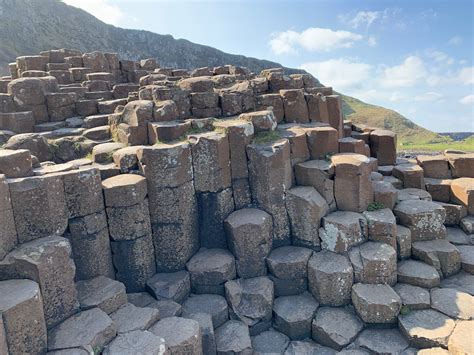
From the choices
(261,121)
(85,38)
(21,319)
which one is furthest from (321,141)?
(85,38)

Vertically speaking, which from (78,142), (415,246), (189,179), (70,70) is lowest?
(415,246)

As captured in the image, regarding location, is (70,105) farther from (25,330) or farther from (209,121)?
(25,330)

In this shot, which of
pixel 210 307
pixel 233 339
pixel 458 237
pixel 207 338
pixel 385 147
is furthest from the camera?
pixel 385 147

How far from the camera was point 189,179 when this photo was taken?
814 centimetres

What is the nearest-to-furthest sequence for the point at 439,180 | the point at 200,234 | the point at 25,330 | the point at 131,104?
the point at 25,330 < the point at 200,234 < the point at 131,104 < the point at 439,180

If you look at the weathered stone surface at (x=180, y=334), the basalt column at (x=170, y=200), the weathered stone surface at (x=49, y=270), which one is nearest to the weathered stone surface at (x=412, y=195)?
the basalt column at (x=170, y=200)

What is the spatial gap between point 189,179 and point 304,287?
11.0ft

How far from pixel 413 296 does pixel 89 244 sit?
20.5 ft

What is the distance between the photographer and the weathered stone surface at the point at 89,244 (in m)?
6.85

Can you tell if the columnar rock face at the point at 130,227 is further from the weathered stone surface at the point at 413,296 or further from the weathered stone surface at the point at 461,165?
the weathered stone surface at the point at 461,165

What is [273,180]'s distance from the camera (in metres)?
8.38

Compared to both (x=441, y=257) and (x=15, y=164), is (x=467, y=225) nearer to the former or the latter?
(x=441, y=257)

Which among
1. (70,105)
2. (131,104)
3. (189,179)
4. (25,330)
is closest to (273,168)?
(189,179)

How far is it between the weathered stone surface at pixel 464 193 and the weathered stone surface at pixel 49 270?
9.56m
